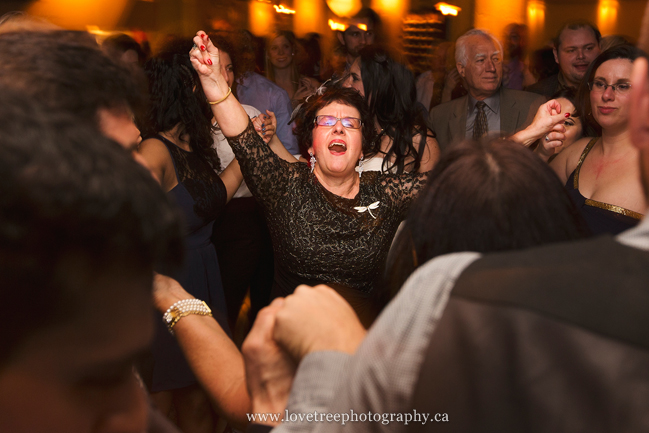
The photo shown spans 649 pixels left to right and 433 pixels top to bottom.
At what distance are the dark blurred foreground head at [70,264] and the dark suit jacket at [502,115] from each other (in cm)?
310

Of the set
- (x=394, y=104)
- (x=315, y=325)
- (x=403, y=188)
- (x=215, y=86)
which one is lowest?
(x=403, y=188)

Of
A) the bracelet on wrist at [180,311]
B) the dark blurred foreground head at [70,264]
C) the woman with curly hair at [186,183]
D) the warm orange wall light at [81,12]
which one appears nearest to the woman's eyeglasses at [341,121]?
the woman with curly hair at [186,183]

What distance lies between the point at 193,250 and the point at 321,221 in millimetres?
672

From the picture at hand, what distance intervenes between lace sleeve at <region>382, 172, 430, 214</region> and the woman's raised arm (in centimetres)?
68

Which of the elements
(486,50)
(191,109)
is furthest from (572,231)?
(486,50)

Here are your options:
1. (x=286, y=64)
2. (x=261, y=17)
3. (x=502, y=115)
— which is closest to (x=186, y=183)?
(x=502, y=115)

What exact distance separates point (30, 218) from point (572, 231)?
78 cm

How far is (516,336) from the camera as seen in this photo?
48cm

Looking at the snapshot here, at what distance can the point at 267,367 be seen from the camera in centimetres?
85

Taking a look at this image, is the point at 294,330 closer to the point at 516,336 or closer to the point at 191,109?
the point at 516,336

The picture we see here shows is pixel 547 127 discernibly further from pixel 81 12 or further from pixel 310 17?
pixel 310 17

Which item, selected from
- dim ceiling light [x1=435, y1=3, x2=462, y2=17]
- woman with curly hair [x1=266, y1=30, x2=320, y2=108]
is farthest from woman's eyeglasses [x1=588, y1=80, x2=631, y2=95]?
dim ceiling light [x1=435, y1=3, x2=462, y2=17]

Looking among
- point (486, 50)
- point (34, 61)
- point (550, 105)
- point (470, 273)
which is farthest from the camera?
point (486, 50)

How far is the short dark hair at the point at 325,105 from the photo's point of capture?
2.38 meters
